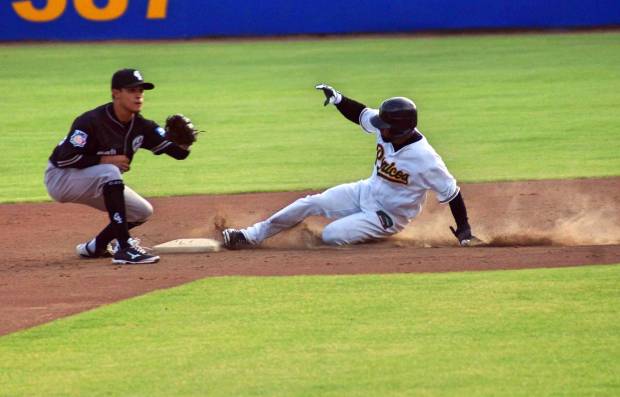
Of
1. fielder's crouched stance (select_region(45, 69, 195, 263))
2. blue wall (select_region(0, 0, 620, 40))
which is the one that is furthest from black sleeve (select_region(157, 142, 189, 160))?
blue wall (select_region(0, 0, 620, 40))

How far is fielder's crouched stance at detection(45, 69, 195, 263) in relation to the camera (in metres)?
9.28

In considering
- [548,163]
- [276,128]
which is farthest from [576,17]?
[548,163]

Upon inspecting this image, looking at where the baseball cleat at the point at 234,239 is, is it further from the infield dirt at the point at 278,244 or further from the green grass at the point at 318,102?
the green grass at the point at 318,102

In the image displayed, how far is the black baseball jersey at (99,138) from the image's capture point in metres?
9.30

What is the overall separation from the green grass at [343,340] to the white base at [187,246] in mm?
1467

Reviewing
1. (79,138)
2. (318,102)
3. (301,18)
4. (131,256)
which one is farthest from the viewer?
(301,18)

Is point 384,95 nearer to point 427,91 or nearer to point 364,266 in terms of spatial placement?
point 427,91

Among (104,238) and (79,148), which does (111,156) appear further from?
(104,238)

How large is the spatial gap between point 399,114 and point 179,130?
1658mm

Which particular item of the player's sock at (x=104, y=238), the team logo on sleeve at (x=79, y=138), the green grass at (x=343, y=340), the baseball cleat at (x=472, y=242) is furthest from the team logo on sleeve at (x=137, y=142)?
the baseball cleat at (x=472, y=242)

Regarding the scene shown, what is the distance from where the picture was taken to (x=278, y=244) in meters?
10.3

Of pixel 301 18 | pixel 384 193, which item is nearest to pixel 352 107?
pixel 384 193

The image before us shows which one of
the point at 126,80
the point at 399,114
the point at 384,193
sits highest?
the point at 126,80

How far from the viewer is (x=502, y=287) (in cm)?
793
